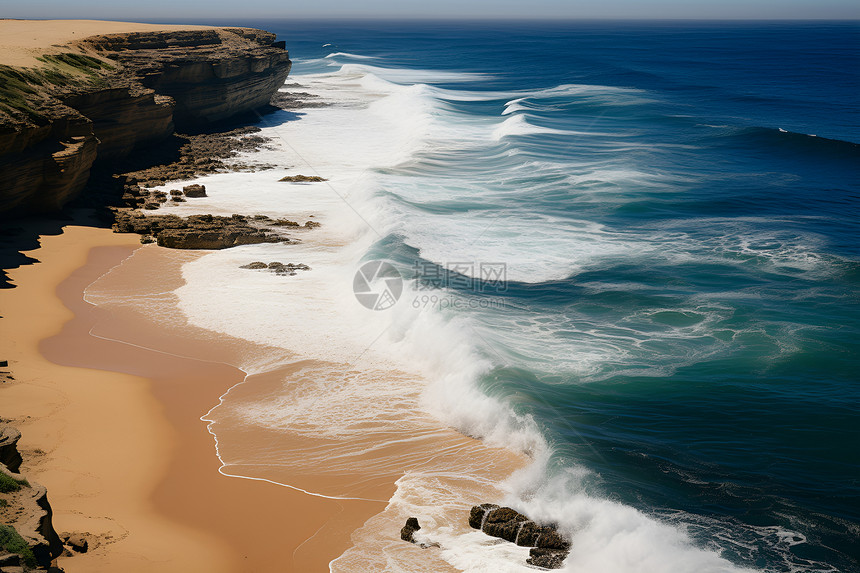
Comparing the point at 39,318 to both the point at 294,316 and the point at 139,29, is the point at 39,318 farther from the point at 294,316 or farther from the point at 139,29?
the point at 139,29

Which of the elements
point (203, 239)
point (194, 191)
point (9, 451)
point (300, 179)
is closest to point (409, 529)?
point (9, 451)

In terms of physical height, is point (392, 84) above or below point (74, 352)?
above

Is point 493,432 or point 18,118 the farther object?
point 18,118

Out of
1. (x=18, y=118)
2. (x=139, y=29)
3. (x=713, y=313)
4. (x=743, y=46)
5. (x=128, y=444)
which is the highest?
(x=743, y=46)

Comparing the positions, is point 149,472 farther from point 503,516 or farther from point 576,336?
point 576,336

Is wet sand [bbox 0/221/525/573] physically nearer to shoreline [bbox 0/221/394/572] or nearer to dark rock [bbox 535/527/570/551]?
shoreline [bbox 0/221/394/572]

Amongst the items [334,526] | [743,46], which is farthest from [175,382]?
[743,46]

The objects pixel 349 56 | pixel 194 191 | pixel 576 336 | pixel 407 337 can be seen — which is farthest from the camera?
pixel 349 56

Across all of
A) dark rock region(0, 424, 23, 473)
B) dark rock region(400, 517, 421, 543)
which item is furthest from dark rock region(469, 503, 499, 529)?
dark rock region(0, 424, 23, 473)
